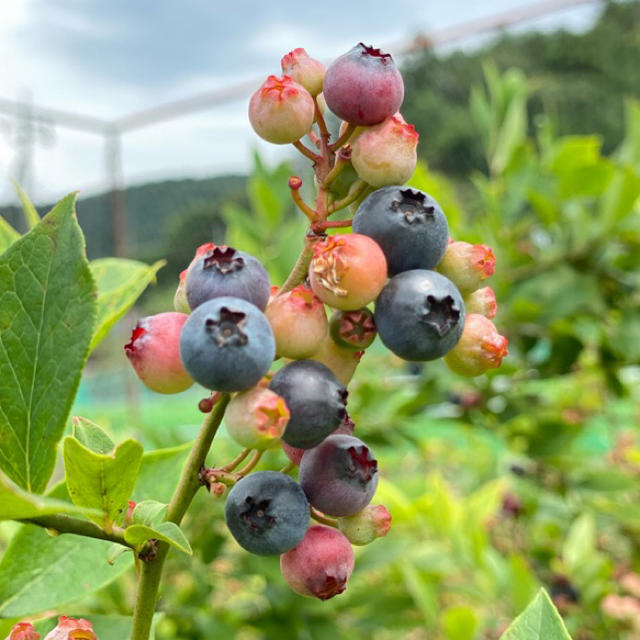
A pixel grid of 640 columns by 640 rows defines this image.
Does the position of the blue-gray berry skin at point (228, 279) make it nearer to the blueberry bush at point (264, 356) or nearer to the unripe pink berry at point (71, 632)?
the blueberry bush at point (264, 356)

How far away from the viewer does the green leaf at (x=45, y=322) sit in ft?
1.28

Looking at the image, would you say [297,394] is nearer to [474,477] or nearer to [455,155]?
[474,477]

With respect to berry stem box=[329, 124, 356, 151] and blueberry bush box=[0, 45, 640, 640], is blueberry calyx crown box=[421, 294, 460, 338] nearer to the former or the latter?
blueberry bush box=[0, 45, 640, 640]

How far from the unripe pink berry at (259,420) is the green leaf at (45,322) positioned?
0.09 metres

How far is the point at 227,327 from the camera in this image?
0.35m

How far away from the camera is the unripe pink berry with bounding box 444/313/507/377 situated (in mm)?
421

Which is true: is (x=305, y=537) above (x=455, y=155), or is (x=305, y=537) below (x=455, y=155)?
above

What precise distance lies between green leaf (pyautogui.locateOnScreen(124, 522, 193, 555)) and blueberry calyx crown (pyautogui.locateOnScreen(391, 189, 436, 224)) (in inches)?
7.2

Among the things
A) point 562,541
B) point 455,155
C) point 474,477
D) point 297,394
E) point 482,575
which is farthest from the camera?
point 455,155

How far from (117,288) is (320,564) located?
29cm

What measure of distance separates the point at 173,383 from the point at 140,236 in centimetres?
804

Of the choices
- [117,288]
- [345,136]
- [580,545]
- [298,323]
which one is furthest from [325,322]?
[580,545]

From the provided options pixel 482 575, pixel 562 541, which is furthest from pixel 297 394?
pixel 562 541

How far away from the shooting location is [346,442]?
404 mm
